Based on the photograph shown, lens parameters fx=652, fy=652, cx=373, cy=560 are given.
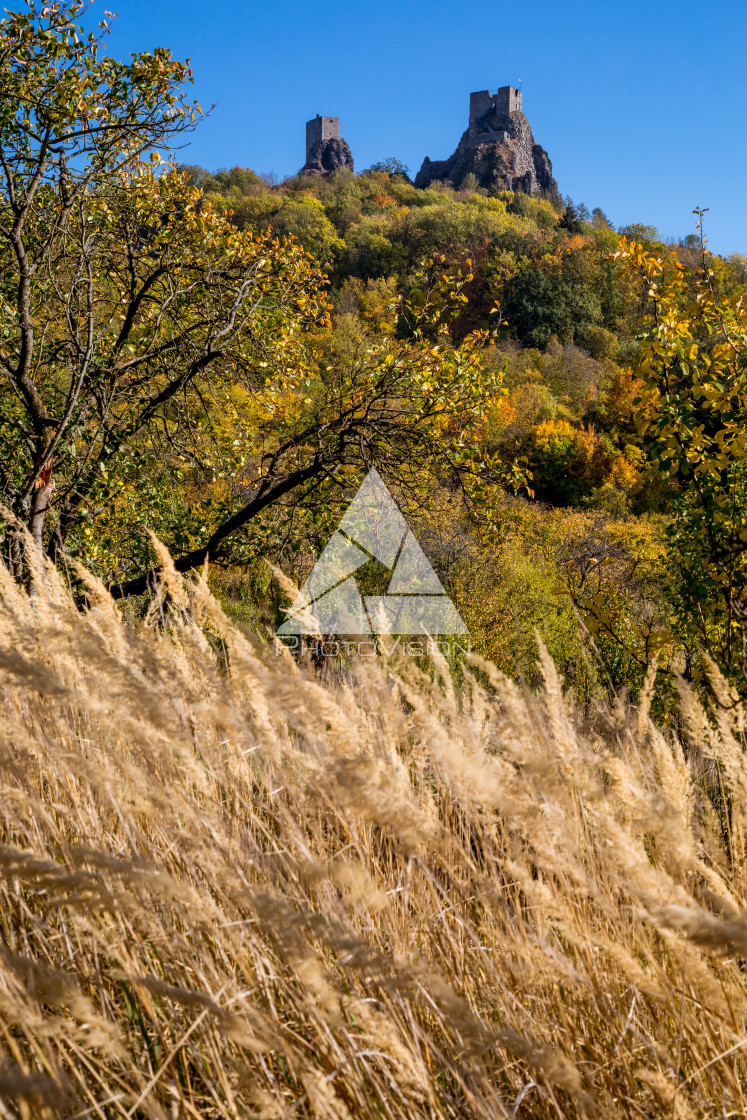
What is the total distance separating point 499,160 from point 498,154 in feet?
4.22

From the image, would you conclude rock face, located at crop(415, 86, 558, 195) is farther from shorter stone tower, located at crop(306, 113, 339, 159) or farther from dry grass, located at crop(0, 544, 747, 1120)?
dry grass, located at crop(0, 544, 747, 1120)

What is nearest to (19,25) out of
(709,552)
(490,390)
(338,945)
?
(490,390)

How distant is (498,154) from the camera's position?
2849 inches

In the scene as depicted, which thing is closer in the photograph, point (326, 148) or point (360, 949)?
point (360, 949)

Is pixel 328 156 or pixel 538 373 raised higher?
pixel 328 156

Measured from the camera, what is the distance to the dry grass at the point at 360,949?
75 centimetres

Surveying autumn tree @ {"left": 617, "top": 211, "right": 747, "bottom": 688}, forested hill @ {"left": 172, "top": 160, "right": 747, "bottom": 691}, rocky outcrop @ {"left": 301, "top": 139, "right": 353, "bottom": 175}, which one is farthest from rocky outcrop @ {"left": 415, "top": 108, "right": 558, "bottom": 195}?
autumn tree @ {"left": 617, "top": 211, "right": 747, "bottom": 688}

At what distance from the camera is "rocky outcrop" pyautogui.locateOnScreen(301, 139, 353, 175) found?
244ft

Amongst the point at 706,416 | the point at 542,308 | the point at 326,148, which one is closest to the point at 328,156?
the point at 326,148

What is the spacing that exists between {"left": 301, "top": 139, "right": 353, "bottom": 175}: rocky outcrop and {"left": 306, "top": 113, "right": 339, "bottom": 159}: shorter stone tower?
1.67 ft

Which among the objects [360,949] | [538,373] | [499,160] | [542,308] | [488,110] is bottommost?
[360,949]

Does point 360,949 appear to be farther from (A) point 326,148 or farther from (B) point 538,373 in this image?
(A) point 326,148

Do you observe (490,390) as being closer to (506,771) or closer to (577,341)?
(506,771)

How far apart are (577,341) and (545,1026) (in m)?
41.7
